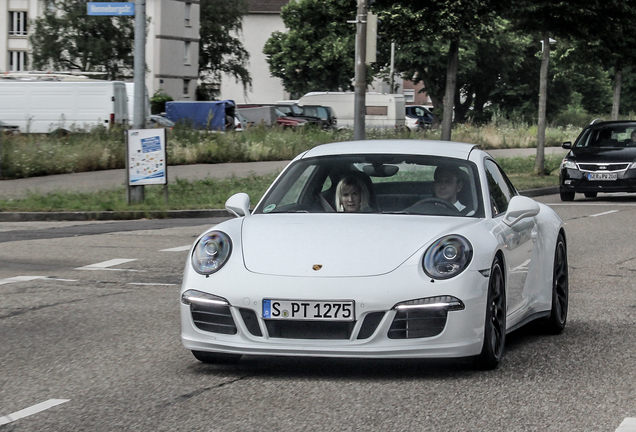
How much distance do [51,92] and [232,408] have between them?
109 feet

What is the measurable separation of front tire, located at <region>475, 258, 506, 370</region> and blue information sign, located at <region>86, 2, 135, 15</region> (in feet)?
41.3

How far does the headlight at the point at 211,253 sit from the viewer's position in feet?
19.0

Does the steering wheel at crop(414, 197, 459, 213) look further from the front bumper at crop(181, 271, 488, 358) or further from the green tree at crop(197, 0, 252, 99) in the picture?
the green tree at crop(197, 0, 252, 99)

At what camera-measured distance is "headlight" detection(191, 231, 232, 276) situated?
579 cm

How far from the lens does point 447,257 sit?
5.64 m

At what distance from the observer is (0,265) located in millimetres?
11586

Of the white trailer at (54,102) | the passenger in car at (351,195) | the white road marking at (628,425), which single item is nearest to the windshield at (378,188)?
the passenger in car at (351,195)

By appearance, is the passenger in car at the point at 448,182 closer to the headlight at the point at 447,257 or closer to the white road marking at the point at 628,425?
the headlight at the point at 447,257

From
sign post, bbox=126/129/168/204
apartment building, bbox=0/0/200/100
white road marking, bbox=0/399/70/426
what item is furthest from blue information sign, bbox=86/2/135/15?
apartment building, bbox=0/0/200/100

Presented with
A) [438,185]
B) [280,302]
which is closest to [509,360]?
[438,185]

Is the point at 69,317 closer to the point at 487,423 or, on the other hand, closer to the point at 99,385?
the point at 99,385

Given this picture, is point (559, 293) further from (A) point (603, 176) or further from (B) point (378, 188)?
(A) point (603, 176)

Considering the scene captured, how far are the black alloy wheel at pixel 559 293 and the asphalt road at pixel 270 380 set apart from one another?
4.2 inches

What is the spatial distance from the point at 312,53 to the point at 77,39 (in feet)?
55.9
